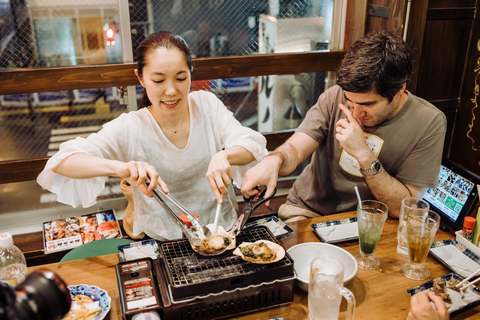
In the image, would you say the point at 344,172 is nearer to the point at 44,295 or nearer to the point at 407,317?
the point at 407,317

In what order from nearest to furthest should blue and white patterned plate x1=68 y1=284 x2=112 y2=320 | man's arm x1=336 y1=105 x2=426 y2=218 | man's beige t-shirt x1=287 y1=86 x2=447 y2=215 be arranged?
blue and white patterned plate x1=68 y1=284 x2=112 y2=320 < man's arm x1=336 y1=105 x2=426 y2=218 < man's beige t-shirt x1=287 y1=86 x2=447 y2=215

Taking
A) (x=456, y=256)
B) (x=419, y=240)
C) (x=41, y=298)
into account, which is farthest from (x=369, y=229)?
(x=41, y=298)

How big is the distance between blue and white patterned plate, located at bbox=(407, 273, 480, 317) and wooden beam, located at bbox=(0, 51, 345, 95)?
86.5 inches

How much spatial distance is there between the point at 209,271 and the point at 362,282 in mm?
530

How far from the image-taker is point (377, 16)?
3.15m

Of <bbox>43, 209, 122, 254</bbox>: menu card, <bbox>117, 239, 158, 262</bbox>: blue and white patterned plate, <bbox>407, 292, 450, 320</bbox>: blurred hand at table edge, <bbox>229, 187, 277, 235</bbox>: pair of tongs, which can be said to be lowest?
<bbox>43, 209, 122, 254</bbox>: menu card

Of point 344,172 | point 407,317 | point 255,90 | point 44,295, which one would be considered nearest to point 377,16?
point 255,90

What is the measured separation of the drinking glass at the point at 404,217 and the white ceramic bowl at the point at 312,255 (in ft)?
0.80

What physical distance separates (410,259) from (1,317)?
4.23ft

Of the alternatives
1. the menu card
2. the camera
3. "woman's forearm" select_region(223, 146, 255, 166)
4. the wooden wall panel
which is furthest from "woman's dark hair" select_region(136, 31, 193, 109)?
the wooden wall panel

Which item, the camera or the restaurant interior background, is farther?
the restaurant interior background

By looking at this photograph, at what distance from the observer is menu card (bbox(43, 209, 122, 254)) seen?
2686mm

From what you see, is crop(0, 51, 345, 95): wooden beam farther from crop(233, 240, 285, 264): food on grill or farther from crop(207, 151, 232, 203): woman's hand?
crop(233, 240, 285, 264): food on grill

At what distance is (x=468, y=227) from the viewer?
5.31 feet
